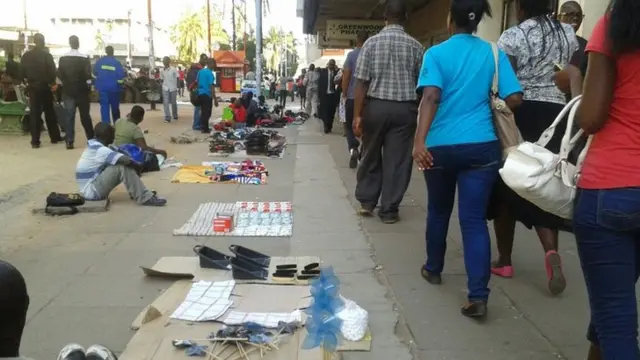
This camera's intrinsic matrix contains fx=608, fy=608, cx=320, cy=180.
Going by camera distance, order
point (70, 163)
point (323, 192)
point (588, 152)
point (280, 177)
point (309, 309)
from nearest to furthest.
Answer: point (588, 152) < point (309, 309) < point (323, 192) < point (280, 177) < point (70, 163)

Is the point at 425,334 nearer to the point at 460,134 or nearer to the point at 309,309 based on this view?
the point at 309,309

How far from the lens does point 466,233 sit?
3.55 metres

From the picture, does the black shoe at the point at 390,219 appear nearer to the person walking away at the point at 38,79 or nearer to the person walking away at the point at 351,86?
the person walking away at the point at 351,86

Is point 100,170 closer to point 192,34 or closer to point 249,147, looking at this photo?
point 249,147

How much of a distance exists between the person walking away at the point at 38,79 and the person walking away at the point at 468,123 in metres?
9.32

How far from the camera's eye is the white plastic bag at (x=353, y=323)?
10.9 feet

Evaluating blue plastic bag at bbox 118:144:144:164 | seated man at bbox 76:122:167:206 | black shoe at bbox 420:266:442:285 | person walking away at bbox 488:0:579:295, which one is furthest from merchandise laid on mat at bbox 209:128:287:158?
person walking away at bbox 488:0:579:295

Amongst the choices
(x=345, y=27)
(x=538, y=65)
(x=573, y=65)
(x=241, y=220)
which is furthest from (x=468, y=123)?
(x=345, y=27)

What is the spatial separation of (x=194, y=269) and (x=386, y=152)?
91.3 inches

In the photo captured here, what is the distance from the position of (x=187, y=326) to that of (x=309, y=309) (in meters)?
0.68

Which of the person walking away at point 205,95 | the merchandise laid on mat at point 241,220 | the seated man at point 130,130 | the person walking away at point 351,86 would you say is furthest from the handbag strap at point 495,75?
the person walking away at point 205,95

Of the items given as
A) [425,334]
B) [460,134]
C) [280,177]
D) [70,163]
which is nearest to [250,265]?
[425,334]

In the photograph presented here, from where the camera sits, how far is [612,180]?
206cm

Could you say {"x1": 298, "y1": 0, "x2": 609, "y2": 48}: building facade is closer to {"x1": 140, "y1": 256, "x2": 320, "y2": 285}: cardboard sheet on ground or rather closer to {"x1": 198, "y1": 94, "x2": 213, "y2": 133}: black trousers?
{"x1": 198, "y1": 94, "x2": 213, "y2": 133}: black trousers
